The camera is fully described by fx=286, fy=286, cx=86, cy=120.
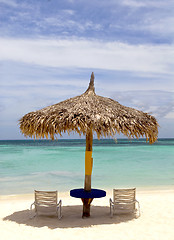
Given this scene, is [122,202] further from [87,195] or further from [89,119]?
[89,119]

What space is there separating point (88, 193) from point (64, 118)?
158 centimetres

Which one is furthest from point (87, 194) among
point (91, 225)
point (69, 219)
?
point (69, 219)

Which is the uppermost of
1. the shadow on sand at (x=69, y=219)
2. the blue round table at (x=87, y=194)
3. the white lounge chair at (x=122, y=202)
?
the blue round table at (x=87, y=194)

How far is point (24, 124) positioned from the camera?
5.55m

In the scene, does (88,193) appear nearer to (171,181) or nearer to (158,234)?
(158,234)

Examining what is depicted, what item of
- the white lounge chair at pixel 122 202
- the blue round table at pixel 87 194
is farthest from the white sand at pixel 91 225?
the blue round table at pixel 87 194

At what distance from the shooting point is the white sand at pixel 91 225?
15.3 feet

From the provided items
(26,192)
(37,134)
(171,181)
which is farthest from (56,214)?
(171,181)

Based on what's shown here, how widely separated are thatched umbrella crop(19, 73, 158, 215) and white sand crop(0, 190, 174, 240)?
55cm

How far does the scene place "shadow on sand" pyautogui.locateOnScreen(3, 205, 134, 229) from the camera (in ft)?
17.3

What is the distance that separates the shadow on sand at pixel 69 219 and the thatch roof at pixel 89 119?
1.62 metres

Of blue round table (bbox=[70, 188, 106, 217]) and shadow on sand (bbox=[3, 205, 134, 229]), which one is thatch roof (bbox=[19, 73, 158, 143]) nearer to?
blue round table (bbox=[70, 188, 106, 217])

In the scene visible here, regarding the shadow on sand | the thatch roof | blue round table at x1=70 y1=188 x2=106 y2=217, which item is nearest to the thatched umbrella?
the thatch roof

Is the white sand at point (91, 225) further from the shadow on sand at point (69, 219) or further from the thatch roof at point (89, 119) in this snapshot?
the thatch roof at point (89, 119)
